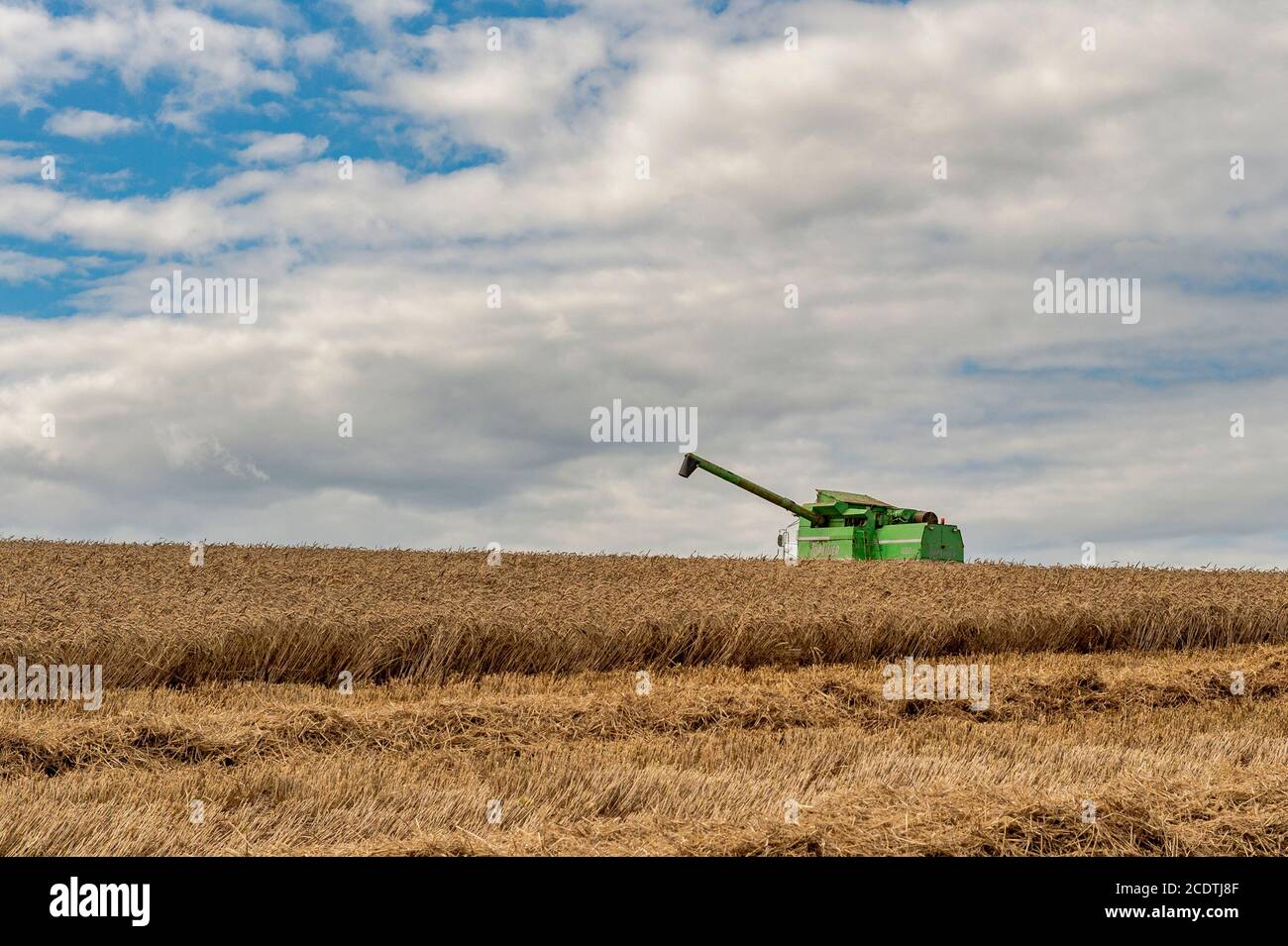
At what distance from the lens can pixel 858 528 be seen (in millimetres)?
26297

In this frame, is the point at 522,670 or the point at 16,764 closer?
the point at 16,764

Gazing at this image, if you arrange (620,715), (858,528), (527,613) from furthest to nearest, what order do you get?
(858,528), (527,613), (620,715)

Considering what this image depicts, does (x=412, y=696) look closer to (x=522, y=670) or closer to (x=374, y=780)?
(x=522, y=670)

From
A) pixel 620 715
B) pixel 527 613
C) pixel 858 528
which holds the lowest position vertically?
pixel 620 715

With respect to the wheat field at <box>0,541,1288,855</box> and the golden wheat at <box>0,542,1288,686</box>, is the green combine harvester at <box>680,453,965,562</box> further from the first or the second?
the wheat field at <box>0,541,1288,855</box>

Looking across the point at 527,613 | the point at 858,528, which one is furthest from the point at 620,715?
the point at 858,528

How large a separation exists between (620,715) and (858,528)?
17.6 metres

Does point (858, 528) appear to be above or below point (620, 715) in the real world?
above

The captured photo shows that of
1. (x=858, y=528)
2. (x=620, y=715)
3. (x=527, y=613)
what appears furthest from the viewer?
(x=858, y=528)

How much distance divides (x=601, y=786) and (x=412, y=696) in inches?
183

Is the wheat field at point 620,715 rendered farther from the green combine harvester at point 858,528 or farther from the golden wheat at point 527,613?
the green combine harvester at point 858,528

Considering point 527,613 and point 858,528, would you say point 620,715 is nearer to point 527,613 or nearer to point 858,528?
point 527,613
